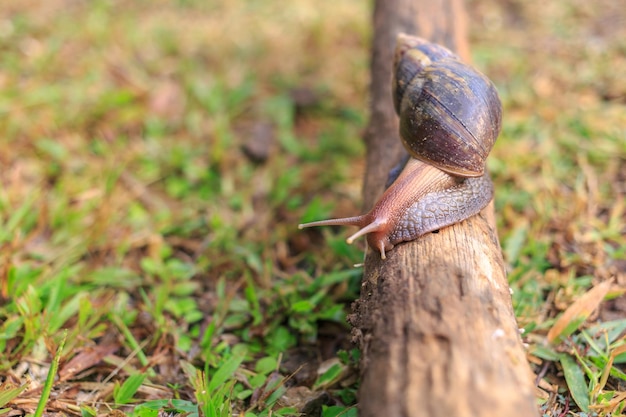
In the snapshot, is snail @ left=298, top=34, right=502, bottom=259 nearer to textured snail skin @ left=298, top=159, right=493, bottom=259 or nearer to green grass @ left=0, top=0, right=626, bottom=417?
textured snail skin @ left=298, top=159, right=493, bottom=259

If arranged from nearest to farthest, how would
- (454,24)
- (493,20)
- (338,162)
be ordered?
(454,24), (338,162), (493,20)

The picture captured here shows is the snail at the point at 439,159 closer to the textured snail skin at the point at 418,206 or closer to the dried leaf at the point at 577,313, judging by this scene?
the textured snail skin at the point at 418,206

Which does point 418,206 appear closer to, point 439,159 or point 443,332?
point 439,159

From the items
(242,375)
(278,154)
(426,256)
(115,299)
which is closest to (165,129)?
(278,154)

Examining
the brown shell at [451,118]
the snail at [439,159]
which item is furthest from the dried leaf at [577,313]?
the brown shell at [451,118]

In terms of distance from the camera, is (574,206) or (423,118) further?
(574,206)

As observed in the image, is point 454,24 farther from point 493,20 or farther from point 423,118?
point 493,20

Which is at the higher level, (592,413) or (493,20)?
(493,20)
